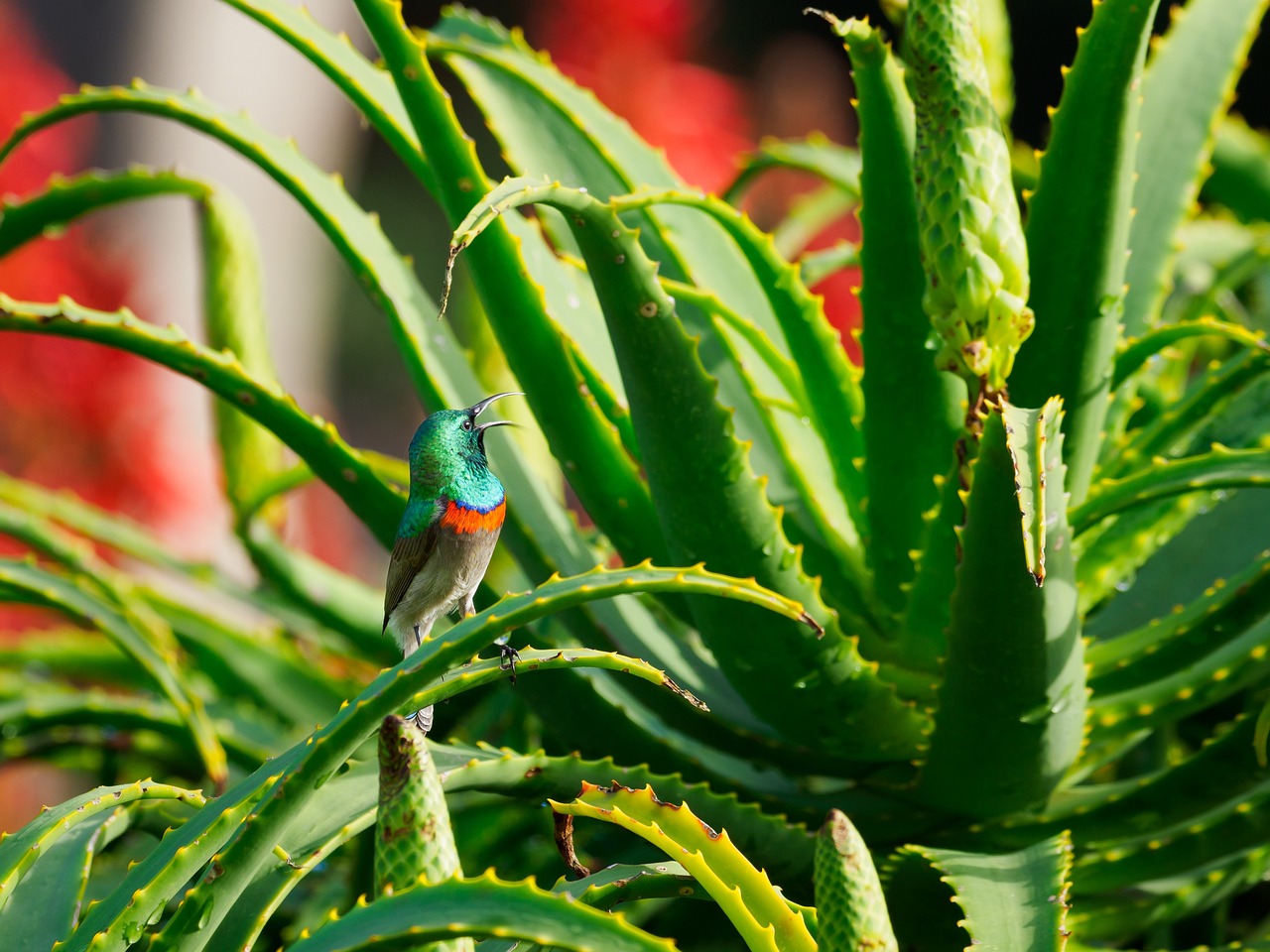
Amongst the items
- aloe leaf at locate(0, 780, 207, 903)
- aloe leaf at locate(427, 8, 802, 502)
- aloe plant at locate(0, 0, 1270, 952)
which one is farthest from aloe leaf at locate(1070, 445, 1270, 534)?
aloe leaf at locate(0, 780, 207, 903)

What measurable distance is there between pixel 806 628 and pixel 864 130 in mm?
302

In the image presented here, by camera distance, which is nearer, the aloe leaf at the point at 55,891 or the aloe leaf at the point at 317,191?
the aloe leaf at the point at 55,891

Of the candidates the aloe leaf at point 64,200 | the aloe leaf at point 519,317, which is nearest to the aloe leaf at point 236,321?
the aloe leaf at point 64,200

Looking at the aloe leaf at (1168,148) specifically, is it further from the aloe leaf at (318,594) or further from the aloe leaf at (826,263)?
the aloe leaf at (318,594)

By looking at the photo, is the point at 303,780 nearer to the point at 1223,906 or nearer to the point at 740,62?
the point at 1223,906

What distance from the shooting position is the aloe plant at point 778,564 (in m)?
0.56

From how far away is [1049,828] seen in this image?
2.62 ft

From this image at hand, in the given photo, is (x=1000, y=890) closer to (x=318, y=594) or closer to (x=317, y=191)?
(x=317, y=191)

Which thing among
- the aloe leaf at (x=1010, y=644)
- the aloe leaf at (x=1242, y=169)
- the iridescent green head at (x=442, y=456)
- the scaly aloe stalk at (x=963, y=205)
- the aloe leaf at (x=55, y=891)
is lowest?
the aloe leaf at (x=55, y=891)

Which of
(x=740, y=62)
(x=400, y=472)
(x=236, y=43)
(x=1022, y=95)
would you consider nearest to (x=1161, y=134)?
(x=400, y=472)

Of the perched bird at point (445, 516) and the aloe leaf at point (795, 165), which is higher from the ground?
the aloe leaf at point (795, 165)

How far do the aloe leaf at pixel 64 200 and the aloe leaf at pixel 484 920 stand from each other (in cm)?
63

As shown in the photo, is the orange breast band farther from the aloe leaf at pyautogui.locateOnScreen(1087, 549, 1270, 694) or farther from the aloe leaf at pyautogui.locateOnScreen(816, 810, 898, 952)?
the aloe leaf at pyautogui.locateOnScreen(1087, 549, 1270, 694)

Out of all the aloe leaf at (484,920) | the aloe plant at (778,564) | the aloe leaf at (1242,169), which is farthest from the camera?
the aloe leaf at (1242,169)
